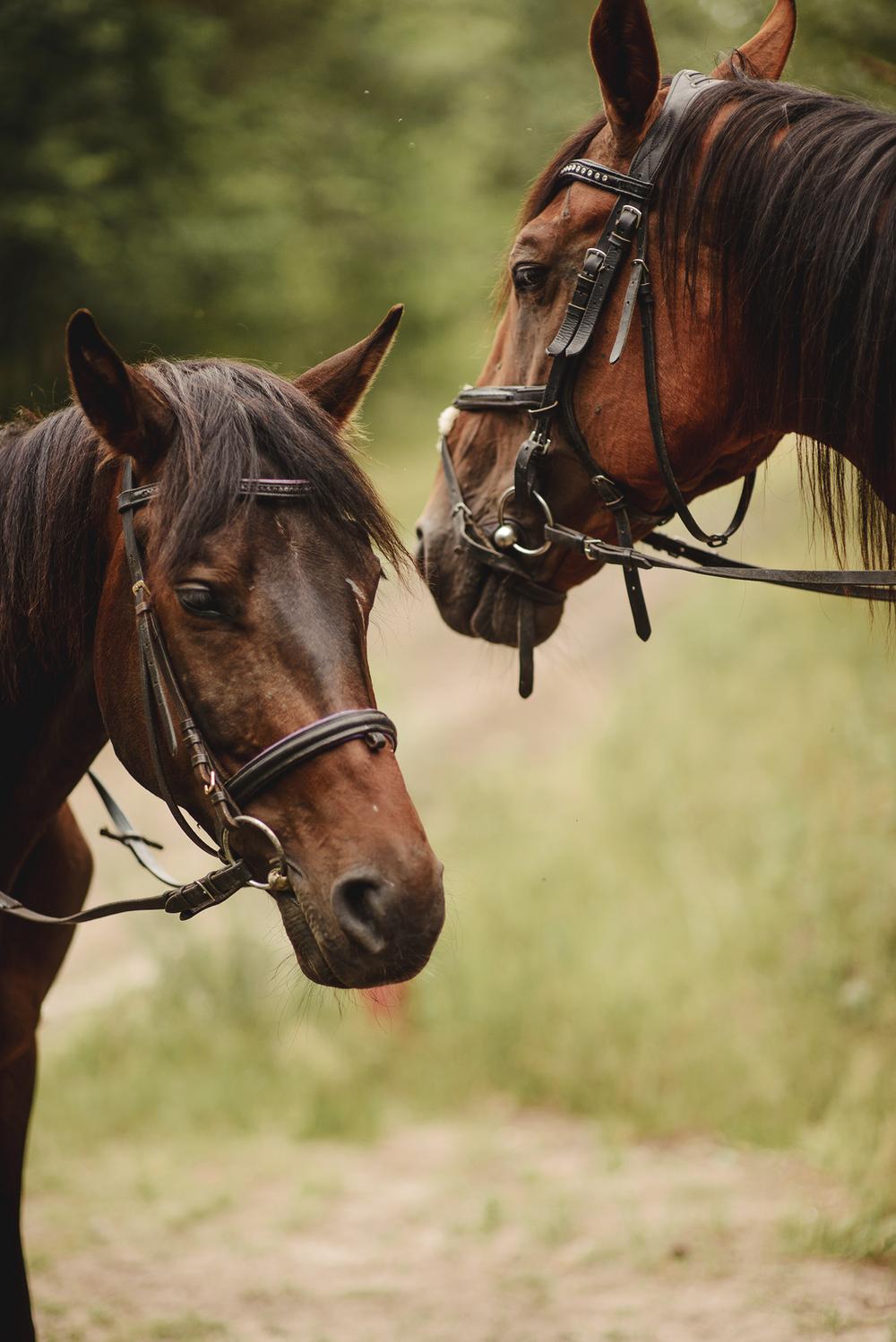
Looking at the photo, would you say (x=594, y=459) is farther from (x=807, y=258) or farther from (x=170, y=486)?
(x=170, y=486)

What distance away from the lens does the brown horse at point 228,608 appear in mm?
2006

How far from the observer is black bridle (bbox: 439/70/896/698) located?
2.76 meters

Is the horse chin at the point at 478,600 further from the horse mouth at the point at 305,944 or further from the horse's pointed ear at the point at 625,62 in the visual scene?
the horse mouth at the point at 305,944

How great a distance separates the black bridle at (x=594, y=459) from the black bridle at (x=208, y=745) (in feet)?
3.22

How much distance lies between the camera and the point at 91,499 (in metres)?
2.38

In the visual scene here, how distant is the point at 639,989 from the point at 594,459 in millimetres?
3810

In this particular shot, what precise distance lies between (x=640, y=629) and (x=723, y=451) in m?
0.54

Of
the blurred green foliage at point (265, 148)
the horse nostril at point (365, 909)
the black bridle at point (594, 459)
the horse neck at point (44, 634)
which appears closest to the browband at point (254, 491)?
the horse neck at point (44, 634)

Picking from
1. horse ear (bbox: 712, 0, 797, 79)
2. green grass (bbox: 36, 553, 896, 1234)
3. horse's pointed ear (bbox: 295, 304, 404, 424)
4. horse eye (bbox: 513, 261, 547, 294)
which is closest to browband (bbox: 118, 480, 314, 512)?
horse's pointed ear (bbox: 295, 304, 404, 424)

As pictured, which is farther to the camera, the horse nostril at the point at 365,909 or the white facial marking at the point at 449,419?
the white facial marking at the point at 449,419

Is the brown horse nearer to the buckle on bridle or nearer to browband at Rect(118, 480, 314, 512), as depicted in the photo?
browband at Rect(118, 480, 314, 512)

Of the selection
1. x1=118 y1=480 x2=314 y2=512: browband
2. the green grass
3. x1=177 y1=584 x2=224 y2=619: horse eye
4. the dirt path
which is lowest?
the dirt path

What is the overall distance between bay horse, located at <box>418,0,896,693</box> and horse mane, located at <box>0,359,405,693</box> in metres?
0.82

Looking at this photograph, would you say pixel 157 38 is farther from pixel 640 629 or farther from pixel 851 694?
pixel 851 694
